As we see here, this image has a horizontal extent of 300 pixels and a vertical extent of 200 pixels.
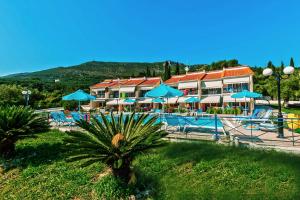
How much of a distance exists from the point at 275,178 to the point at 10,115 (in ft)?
33.4

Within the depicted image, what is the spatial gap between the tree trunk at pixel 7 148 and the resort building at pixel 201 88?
28.6 metres

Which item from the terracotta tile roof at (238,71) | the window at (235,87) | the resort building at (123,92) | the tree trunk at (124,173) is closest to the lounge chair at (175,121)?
the tree trunk at (124,173)

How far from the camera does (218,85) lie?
39.8 meters

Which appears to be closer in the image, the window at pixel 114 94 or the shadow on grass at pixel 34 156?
the shadow on grass at pixel 34 156

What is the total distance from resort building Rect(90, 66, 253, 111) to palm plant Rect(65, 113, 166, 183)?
96.6 ft

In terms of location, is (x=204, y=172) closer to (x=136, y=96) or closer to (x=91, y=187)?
(x=91, y=187)

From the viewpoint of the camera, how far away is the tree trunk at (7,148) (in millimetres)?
9211

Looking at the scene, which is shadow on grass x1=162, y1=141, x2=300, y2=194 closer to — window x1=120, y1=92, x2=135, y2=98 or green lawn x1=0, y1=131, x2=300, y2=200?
green lawn x1=0, y1=131, x2=300, y2=200

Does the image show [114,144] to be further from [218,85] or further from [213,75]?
[213,75]

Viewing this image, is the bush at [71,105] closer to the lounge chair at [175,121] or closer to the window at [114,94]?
the window at [114,94]

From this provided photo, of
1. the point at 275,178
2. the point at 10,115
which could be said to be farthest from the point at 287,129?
the point at 10,115

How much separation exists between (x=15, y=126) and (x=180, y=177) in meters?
7.40

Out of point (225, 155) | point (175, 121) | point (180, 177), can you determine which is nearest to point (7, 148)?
point (180, 177)

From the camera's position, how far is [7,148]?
954cm
